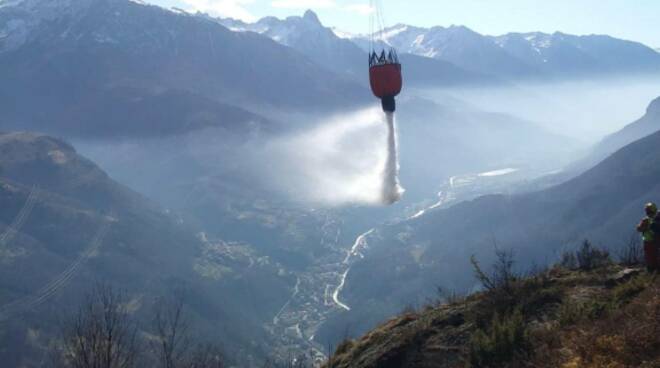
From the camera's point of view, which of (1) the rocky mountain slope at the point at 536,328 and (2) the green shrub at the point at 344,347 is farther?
(2) the green shrub at the point at 344,347

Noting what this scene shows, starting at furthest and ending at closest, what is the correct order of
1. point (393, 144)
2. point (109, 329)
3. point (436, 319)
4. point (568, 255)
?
point (393, 144) < point (568, 255) < point (109, 329) < point (436, 319)

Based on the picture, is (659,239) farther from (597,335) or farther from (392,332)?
(392,332)

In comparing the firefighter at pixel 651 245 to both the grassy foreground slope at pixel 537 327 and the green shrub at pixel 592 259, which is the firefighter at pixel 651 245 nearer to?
the grassy foreground slope at pixel 537 327

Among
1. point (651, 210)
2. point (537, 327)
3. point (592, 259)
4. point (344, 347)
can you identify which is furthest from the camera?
point (344, 347)

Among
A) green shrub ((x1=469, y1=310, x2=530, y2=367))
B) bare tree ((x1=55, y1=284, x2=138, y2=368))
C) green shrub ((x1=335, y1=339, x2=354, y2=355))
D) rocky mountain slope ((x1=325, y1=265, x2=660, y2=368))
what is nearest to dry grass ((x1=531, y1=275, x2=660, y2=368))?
rocky mountain slope ((x1=325, y1=265, x2=660, y2=368))

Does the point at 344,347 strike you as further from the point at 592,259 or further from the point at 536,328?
the point at 592,259

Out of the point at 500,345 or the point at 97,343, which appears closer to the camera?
the point at 500,345

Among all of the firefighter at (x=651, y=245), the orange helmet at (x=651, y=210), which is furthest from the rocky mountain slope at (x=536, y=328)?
the orange helmet at (x=651, y=210)

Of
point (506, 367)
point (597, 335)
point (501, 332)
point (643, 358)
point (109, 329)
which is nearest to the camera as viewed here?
point (643, 358)

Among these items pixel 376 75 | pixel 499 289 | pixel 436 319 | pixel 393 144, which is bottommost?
pixel 436 319

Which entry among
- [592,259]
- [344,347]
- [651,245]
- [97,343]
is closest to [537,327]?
[651,245]

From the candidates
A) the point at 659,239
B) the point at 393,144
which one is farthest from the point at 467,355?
the point at 393,144
